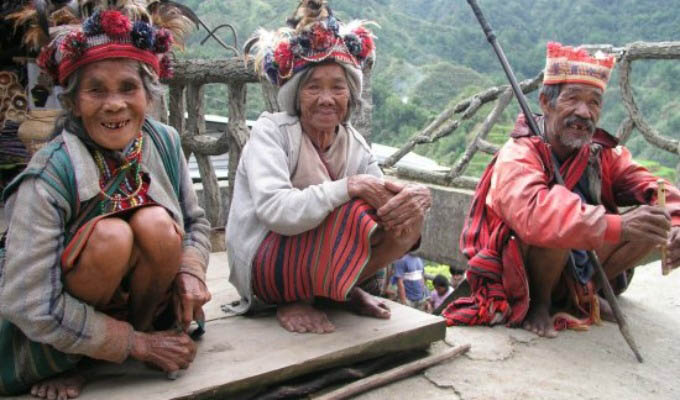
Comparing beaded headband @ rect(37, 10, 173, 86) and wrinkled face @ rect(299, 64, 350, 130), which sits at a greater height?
beaded headband @ rect(37, 10, 173, 86)

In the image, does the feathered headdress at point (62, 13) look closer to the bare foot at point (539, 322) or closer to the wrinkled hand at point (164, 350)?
the wrinkled hand at point (164, 350)

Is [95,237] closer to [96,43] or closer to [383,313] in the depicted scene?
[96,43]

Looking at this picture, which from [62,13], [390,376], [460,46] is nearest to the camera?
[62,13]

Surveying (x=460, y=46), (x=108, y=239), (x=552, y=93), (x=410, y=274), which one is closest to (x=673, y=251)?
(x=552, y=93)

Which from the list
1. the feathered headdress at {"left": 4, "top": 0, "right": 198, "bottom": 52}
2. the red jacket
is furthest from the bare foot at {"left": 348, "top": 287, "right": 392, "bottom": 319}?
the feathered headdress at {"left": 4, "top": 0, "right": 198, "bottom": 52}

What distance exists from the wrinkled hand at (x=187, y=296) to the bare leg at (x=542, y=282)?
5.64 ft

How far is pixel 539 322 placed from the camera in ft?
10.6

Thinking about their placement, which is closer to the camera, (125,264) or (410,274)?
(125,264)

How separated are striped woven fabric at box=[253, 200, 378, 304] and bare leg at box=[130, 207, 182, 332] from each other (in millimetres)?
552

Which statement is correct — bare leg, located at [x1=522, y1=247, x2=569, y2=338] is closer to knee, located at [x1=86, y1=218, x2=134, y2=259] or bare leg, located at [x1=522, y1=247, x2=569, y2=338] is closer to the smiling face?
the smiling face

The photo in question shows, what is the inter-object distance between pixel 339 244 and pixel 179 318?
0.68 metres

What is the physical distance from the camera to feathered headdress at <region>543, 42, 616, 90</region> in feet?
10.1

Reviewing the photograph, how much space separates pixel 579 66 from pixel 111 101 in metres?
2.20

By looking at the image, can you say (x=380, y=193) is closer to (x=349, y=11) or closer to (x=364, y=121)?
(x=364, y=121)
